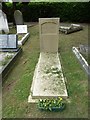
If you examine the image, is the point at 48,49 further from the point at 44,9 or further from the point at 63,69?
the point at 44,9

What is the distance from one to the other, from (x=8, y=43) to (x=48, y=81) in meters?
3.51

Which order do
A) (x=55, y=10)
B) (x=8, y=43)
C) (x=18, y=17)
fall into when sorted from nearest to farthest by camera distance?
(x=8, y=43), (x=18, y=17), (x=55, y=10)

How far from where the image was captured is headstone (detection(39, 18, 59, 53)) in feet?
29.8

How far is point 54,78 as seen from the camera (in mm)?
6211

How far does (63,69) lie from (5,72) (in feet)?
5.32

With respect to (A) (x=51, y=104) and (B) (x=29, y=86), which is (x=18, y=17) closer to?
(B) (x=29, y=86)

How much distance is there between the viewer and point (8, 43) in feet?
29.8

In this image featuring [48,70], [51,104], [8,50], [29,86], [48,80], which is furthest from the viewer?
[8,50]

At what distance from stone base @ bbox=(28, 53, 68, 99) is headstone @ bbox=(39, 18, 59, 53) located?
1254mm

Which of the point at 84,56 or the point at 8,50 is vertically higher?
the point at 8,50

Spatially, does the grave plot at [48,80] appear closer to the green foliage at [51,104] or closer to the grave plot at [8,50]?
the green foliage at [51,104]

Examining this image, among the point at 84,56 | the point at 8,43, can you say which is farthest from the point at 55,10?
the point at 84,56

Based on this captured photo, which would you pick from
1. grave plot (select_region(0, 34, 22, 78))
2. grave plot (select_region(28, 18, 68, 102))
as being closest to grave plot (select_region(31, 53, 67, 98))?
grave plot (select_region(28, 18, 68, 102))

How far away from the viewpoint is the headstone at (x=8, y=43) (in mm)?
9000
